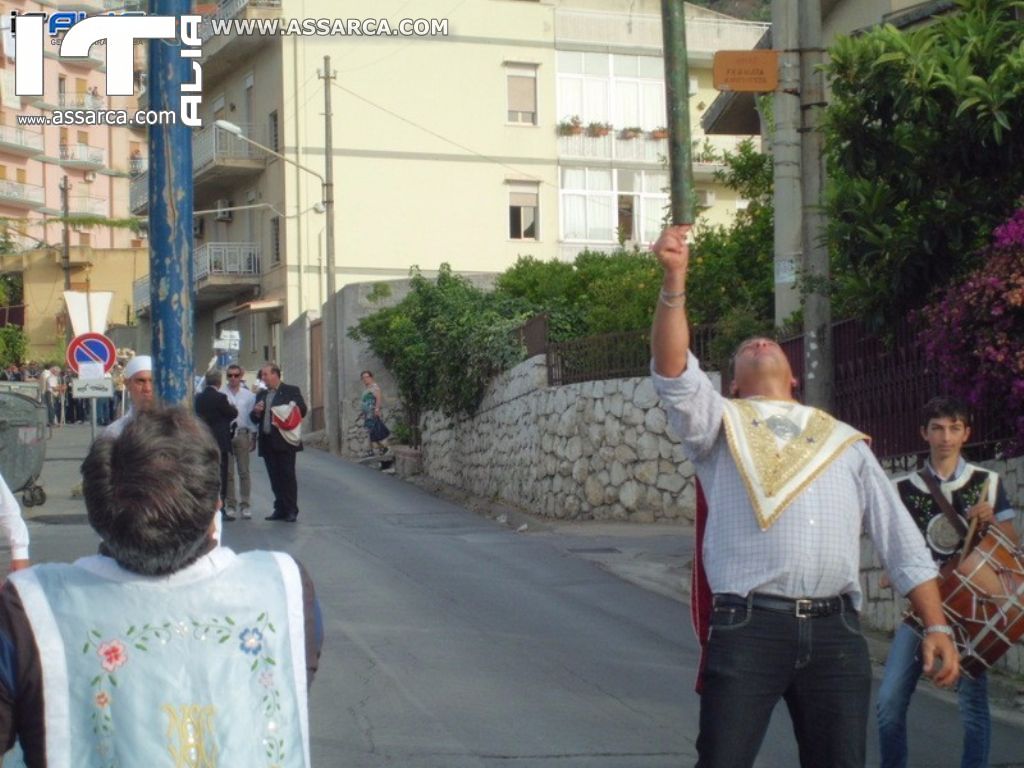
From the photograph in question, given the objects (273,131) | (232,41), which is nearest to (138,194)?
(273,131)

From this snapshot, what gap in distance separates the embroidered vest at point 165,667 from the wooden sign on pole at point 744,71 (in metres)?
7.92

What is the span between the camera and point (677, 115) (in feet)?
44.2

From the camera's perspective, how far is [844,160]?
10672 millimetres


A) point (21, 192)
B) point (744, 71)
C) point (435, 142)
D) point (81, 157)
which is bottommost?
point (744, 71)

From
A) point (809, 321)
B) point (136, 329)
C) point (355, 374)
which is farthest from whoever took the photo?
point (136, 329)

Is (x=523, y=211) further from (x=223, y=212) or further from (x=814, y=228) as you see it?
(x=814, y=228)

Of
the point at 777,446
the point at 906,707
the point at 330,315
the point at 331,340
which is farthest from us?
the point at 331,340

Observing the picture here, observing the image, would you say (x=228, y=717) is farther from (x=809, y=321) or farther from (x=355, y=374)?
(x=355, y=374)

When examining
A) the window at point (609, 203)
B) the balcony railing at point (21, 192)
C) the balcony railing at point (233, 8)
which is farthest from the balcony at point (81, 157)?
the window at point (609, 203)

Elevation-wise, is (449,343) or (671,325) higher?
(449,343)

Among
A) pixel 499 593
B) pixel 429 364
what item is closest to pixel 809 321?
pixel 499 593

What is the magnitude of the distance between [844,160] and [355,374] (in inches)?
929

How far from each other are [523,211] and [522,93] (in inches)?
123

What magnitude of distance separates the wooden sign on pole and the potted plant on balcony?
32.7 meters
